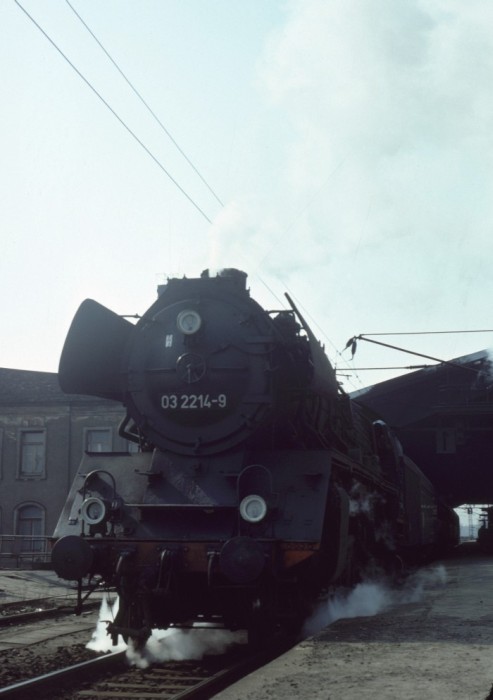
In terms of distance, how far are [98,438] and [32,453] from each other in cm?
256

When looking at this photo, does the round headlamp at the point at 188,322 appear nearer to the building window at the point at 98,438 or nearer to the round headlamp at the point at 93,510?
the round headlamp at the point at 93,510

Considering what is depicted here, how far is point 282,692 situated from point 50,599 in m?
9.66

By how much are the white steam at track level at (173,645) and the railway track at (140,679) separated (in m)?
0.18

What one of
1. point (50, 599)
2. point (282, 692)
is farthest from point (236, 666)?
point (50, 599)

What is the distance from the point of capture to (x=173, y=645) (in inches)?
310

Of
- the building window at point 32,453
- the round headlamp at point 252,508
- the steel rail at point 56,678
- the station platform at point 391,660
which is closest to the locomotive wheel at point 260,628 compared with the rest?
the station platform at point 391,660

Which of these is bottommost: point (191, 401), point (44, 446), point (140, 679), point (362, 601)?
point (140, 679)

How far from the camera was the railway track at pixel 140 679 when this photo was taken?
5.83 m

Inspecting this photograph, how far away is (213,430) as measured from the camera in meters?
7.98

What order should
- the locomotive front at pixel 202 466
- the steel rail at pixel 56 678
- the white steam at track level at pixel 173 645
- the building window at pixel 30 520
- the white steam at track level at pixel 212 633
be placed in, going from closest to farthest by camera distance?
1. the steel rail at pixel 56 678
2. the locomotive front at pixel 202 466
3. the white steam at track level at pixel 173 645
4. the white steam at track level at pixel 212 633
5. the building window at pixel 30 520

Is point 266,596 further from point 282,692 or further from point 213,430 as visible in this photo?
point 282,692

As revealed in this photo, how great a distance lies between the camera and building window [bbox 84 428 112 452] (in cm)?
3105

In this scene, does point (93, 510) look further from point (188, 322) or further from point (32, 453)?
point (32, 453)

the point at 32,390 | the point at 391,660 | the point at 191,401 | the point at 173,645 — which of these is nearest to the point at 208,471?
the point at 191,401
